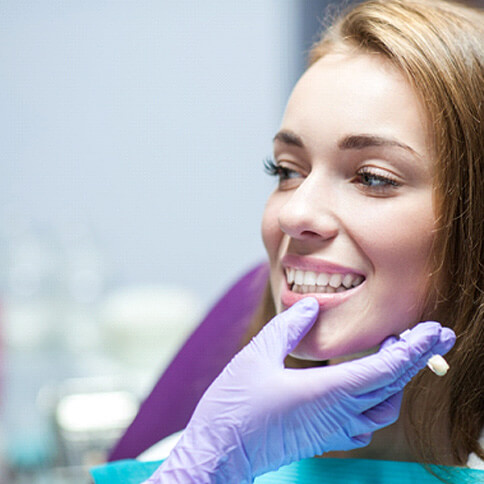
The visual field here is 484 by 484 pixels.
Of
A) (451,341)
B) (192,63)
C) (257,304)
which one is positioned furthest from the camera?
(192,63)

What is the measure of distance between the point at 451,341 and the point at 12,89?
2.41m

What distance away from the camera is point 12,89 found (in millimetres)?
2887

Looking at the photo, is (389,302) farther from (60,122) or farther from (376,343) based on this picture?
(60,122)

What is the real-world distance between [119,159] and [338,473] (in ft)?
6.83

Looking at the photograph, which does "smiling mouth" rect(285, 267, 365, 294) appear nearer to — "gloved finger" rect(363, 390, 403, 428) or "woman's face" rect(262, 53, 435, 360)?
"woman's face" rect(262, 53, 435, 360)

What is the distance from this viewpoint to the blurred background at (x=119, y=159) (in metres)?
2.84

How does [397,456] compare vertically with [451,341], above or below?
below

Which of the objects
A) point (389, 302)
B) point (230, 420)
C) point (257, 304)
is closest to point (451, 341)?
point (389, 302)

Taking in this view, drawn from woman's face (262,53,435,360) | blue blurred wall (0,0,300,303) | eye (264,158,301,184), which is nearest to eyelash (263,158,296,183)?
eye (264,158,301,184)

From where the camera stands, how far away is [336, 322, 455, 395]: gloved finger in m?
0.89

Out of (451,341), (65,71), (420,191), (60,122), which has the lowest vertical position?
(451,341)

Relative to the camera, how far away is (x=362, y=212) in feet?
3.32

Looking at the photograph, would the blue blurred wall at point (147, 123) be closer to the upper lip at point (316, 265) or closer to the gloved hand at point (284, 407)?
the upper lip at point (316, 265)

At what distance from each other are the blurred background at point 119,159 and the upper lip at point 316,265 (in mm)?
1612
